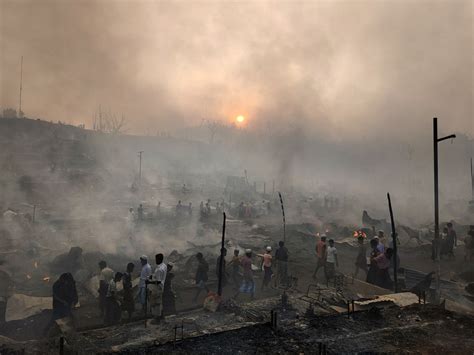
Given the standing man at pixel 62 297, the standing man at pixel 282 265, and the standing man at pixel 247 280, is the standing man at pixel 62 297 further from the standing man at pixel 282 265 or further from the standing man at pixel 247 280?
the standing man at pixel 282 265

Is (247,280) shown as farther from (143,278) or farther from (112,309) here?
(112,309)

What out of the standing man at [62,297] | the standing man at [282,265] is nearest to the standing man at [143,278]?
the standing man at [62,297]

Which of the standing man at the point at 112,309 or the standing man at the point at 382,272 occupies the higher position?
the standing man at the point at 382,272

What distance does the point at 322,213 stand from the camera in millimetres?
29281

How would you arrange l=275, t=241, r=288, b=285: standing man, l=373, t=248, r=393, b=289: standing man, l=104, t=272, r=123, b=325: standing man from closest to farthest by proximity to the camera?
l=104, t=272, r=123, b=325: standing man → l=373, t=248, r=393, b=289: standing man → l=275, t=241, r=288, b=285: standing man

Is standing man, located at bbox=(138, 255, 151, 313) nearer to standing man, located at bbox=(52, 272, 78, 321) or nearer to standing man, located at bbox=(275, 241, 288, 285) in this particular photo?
standing man, located at bbox=(52, 272, 78, 321)

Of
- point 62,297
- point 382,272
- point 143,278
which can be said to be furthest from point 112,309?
point 382,272

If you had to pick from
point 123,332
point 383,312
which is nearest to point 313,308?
point 383,312

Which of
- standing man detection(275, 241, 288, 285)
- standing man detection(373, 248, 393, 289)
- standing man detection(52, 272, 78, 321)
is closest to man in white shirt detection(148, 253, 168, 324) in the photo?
standing man detection(52, 272, 78, 321)

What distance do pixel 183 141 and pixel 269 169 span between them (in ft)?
67.7

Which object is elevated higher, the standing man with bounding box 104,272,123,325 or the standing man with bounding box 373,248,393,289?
the standing man with bounding box 373,248,393,289

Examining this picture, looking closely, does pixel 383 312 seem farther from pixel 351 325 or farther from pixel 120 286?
pixel 120 286

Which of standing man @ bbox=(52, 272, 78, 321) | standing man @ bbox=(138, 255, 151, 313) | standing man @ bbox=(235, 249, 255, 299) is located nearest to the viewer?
standing man @ bbox=(52, 272, 78, 321)

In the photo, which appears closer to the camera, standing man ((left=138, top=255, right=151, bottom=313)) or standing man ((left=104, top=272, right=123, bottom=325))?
standing man ((left=104, top=272, right=123, bottom=325))
